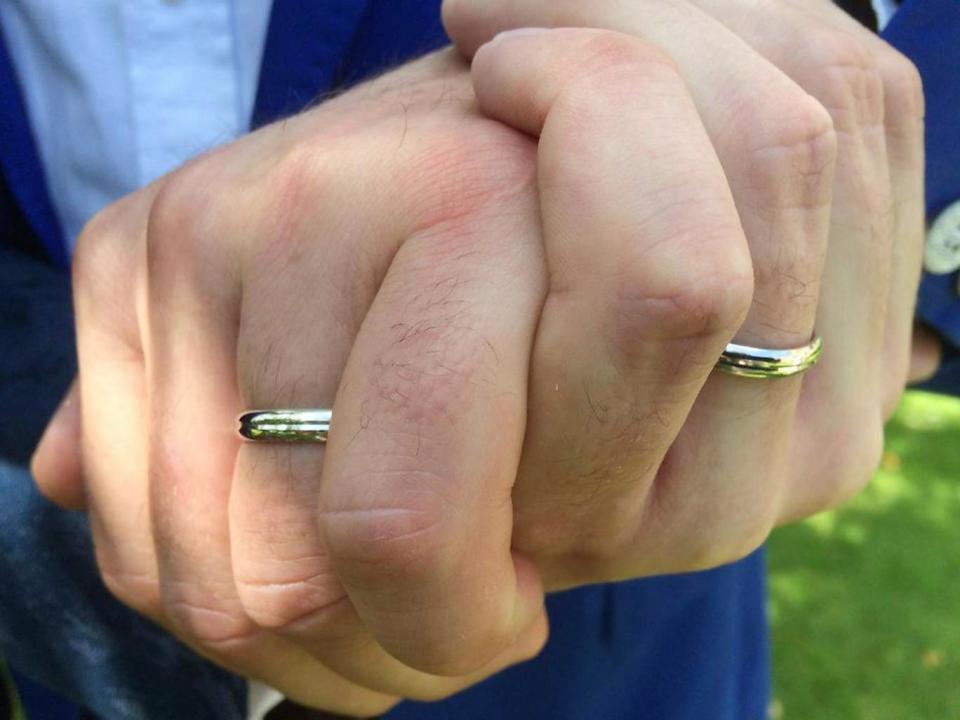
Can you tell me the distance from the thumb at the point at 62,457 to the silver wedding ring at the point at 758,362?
53 cm

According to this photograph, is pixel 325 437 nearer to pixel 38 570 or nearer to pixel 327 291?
pixel 327 291

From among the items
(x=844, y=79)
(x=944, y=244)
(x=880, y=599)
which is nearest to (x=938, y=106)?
(x=944, y=244)

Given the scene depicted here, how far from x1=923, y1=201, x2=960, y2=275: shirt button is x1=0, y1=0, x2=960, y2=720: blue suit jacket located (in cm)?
1

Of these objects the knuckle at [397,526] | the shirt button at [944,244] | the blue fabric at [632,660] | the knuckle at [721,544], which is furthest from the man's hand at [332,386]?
the shirt button at [944,244]

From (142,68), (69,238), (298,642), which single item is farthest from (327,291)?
(69,238)

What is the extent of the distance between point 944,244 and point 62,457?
2.84 feet

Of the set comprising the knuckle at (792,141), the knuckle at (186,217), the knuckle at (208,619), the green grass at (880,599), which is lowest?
the green grass at (880,599)

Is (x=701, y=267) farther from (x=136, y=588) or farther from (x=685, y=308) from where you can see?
(x=136, y=588)

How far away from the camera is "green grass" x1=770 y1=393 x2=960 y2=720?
323cm

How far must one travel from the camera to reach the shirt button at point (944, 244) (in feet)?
3.19

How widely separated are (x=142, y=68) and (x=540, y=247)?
68 centimetres

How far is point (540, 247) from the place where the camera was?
57cm

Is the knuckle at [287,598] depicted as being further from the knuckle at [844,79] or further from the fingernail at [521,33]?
the knuckle at [844,79]

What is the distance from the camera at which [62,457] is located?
0.81m
